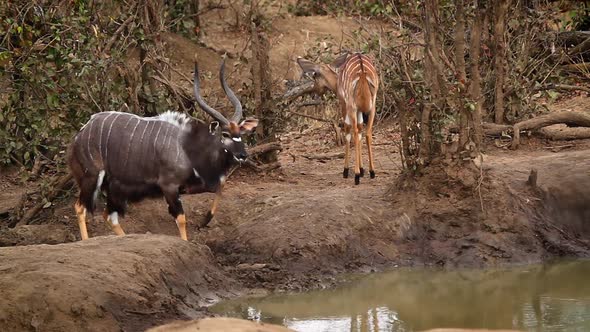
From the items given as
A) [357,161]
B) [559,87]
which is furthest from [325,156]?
[559,87]

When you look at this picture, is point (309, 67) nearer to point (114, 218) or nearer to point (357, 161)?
point (357, 161)

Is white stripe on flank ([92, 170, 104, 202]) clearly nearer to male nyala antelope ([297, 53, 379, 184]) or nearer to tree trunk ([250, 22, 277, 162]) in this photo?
tree trunk ([250, 22, 277, 162])

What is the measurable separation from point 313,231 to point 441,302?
120cm

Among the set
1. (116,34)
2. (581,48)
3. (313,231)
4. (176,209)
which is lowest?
(313,231)

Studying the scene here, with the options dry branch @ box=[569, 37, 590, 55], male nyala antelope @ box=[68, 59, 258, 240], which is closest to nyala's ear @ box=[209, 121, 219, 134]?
male nyala antelope @ box=[68, 59, 258, 240]

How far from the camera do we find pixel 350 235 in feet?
26.6

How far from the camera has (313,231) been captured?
26.4 ft

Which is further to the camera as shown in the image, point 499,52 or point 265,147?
point 499,52

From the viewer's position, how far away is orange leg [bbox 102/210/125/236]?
8.22m

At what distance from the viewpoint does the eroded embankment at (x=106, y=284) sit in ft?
19.4

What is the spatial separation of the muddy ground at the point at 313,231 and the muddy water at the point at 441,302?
180mm

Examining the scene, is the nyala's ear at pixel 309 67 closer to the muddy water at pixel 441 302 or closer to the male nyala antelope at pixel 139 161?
the male nyala antelope at pixel 139 161

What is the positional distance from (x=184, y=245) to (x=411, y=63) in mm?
3013

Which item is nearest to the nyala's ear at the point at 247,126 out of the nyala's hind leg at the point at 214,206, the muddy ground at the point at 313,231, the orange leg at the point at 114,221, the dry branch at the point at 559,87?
the nyala's hind leg at the point at 214,206
